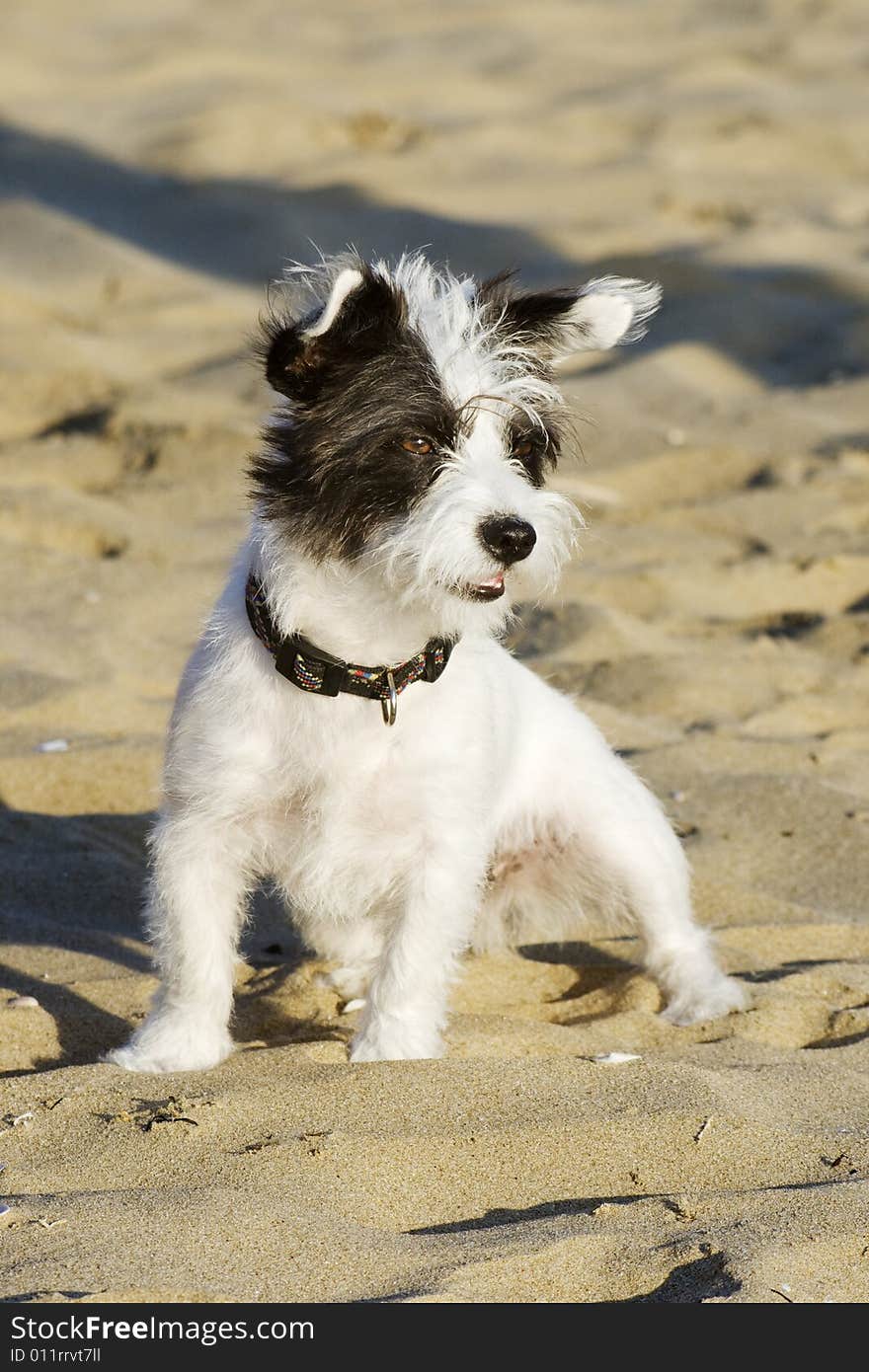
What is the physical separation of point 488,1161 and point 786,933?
1869 millimetres

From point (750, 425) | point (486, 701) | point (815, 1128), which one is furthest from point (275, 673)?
point (750, 425)

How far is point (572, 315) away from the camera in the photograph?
13.2 feet

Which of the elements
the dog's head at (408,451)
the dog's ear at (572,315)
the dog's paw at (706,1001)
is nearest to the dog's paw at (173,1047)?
the dog's head at (408,451)

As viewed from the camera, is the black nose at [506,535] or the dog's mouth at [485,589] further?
the dog's mouth at [485,589]

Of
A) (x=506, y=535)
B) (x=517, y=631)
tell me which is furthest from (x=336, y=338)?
(x=517, y=631)

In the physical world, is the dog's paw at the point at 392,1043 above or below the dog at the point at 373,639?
below

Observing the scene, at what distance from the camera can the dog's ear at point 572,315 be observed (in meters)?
3.96

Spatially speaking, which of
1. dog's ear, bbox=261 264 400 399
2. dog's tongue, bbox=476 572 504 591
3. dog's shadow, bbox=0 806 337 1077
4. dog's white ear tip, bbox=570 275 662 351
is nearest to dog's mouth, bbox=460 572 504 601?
dog's tongue, bbox=476 572 504 591

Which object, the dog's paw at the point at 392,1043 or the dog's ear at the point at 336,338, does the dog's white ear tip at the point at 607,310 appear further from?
the dog's paw at the point at 392,1043

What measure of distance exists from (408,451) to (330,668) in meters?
0.51

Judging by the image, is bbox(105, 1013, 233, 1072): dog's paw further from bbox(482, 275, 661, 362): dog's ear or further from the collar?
bbox(482, 275, 661, 362): dog's ear

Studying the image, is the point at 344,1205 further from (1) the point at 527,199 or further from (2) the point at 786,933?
(1) the point at 527,199
